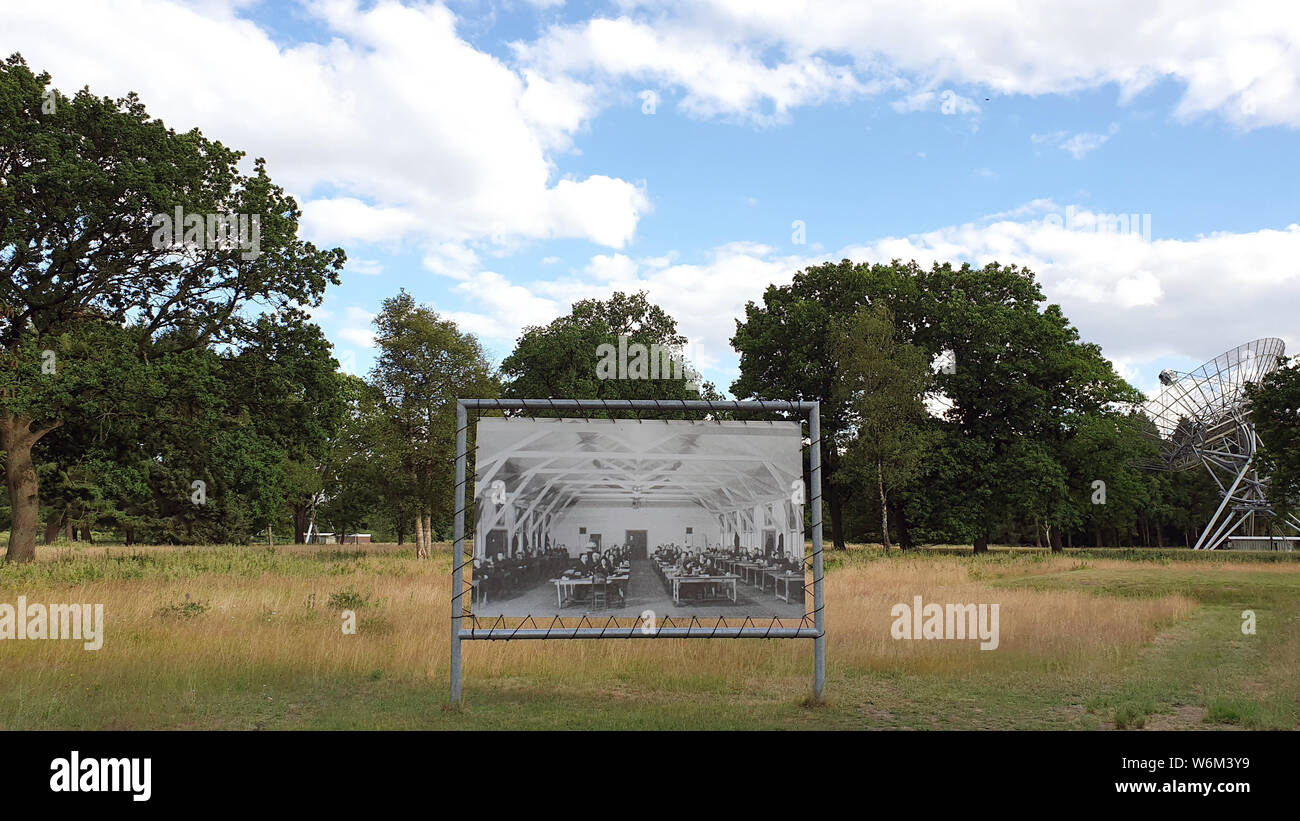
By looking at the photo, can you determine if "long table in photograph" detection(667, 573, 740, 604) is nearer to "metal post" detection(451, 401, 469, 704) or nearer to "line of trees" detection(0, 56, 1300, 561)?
"metal post" detection(451, 401, 469, 704)

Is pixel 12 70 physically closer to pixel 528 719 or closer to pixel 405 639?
pixel 405 639

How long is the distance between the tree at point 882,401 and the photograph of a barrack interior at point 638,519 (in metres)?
34.3

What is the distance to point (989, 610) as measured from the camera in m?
17.2

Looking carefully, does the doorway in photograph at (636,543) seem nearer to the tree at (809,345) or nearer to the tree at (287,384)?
the tree at (287,384)

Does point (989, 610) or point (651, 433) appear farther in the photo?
point (989, 610)

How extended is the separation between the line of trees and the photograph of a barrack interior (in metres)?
18.8

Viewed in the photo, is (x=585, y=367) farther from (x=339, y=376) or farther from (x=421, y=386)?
(x=339, y=376)

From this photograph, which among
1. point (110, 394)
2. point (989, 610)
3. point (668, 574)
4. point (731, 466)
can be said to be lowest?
point (989, 610)

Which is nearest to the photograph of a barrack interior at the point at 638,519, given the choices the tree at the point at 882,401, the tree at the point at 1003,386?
the tree at the point at 882,401

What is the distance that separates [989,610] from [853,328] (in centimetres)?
2951

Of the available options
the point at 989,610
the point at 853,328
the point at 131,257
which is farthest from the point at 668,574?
the point at 853,328

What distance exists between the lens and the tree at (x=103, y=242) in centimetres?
2353

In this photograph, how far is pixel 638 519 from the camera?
9.29m

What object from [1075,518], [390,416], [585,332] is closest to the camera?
[390,416]
